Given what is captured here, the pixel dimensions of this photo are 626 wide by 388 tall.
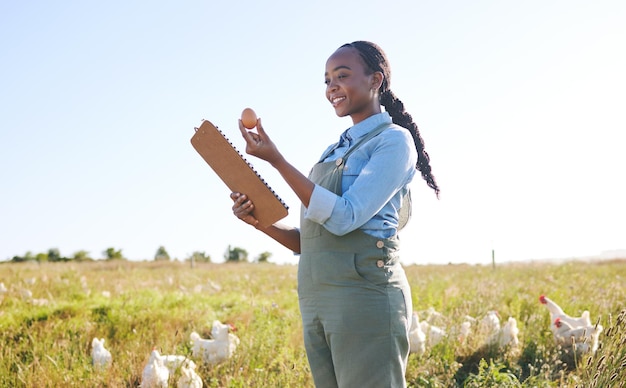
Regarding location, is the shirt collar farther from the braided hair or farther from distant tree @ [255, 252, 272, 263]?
distant tree @ [255, 252, 272, 263]

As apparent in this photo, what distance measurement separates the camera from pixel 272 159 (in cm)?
210

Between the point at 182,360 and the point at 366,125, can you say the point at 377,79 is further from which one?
the point at 182,360

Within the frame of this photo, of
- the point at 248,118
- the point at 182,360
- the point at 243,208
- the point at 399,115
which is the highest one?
the point at 399,115

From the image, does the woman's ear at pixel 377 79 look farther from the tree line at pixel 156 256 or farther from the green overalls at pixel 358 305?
the tree line at pixel 156 256

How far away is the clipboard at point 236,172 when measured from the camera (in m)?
2.21

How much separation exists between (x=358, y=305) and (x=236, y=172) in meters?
0.65

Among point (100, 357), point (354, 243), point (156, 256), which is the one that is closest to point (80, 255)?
point (156, 256)

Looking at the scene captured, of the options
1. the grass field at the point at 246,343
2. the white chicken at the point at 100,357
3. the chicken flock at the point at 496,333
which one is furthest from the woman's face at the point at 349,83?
the white chicken at the point at 100,357

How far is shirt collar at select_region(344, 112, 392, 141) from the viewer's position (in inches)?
95.5

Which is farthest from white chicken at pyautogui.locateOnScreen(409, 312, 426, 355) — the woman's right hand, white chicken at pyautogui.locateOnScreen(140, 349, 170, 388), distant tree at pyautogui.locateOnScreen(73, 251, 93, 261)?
distant tree at pyautogui.locateOnScreen(73, 251, 93, 261)

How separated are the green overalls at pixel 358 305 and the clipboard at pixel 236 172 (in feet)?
0.63

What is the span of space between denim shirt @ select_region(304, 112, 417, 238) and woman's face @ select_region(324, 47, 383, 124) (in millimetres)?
72

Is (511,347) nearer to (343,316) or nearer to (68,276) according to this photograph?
(343,316)

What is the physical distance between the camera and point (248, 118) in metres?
2.13
